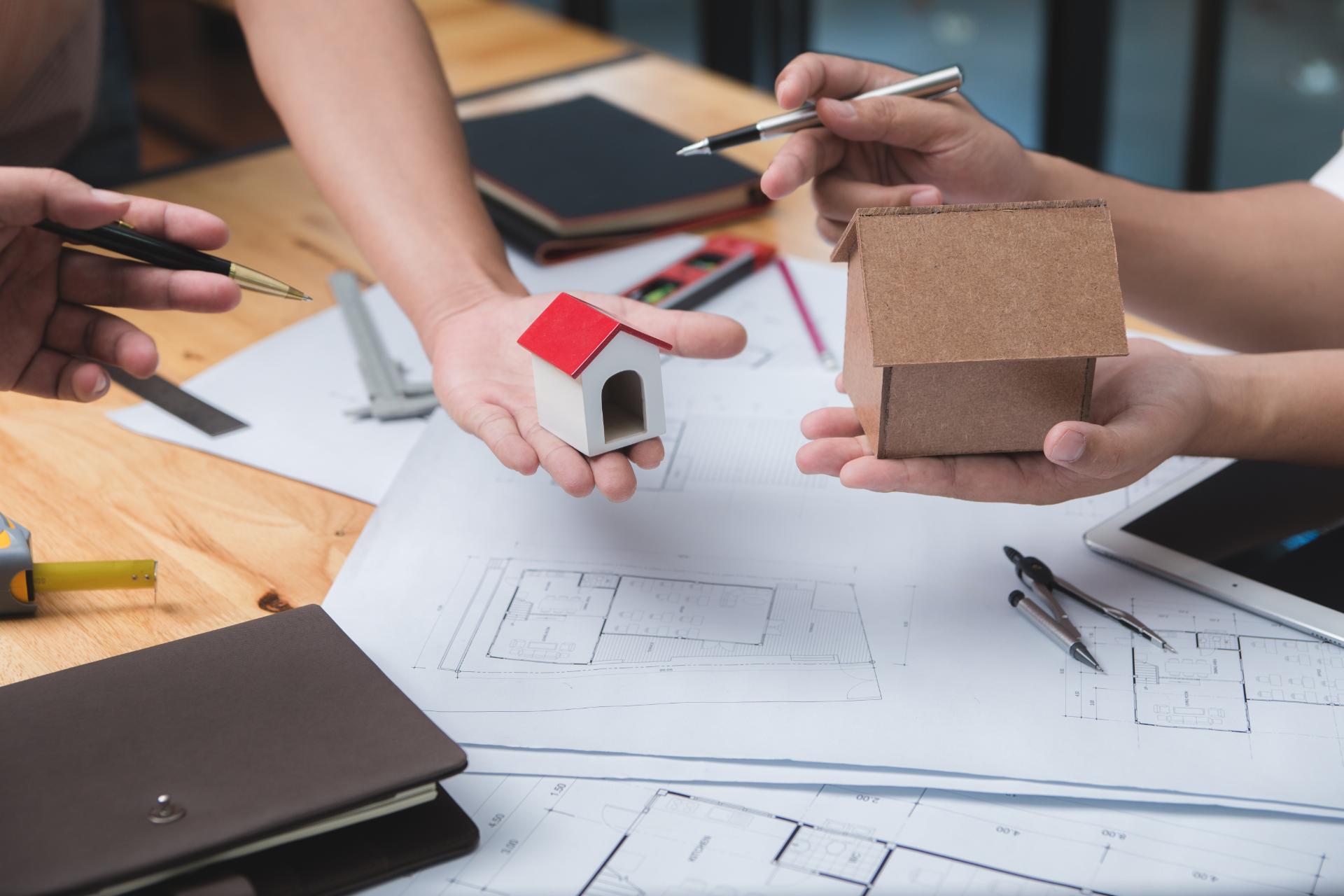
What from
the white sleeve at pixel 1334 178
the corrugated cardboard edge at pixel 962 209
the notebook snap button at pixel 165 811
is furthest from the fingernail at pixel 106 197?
the white sleeve at pixel 1334 178

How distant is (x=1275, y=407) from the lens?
1014 millimetres

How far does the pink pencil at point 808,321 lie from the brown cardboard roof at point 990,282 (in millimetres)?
449

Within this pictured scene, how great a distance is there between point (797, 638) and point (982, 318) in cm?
29

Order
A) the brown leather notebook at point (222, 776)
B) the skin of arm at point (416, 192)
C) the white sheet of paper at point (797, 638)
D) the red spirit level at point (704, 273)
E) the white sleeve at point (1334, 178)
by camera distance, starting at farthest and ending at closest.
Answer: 1. the red spirit level at point (704, 273)
2. the white sleeve at point (1334, 178)
3. the skin of arm at point (416, 192)
4. the white sheet of paper at point (797, 638)
5. the brown leather notebook at point (222, 776)

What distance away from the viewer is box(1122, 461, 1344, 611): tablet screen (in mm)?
940

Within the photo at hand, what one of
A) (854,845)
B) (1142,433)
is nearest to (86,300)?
(854,845)

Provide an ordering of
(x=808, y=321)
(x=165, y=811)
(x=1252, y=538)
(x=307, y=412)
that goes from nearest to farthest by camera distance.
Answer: (x=165, y=811) < (x=1252, y=538) < (x=307, y=412) < (x=808, y=321)

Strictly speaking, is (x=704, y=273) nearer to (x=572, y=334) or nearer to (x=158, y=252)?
(x=572, y=334)

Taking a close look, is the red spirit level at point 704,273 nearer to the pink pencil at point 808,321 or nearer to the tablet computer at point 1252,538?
the pink pencil at point 808,321

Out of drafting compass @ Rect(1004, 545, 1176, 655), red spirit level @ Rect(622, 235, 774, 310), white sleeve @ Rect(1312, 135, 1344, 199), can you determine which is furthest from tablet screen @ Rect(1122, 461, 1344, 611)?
red spirit level @ Rect(622, 235, 774, 310)

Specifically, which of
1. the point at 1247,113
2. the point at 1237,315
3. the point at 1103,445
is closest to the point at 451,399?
the point at 1103,445

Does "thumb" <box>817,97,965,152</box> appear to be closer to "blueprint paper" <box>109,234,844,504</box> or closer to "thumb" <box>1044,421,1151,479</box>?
"blueprint paper" <box>109,234,844,504</box>

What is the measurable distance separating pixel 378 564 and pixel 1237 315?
38.0 inches

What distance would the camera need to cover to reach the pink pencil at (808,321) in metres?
1.31
